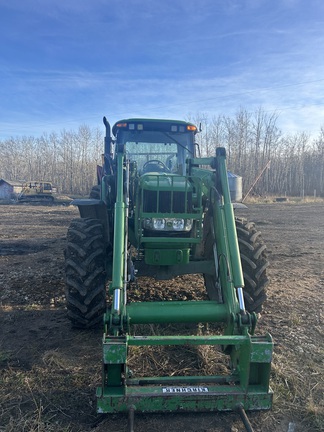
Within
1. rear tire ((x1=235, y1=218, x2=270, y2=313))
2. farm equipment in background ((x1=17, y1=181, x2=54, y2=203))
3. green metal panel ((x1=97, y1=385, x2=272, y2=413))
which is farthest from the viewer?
farm equipment in background ((x1=17, y1=181, x2=54, y2=203))

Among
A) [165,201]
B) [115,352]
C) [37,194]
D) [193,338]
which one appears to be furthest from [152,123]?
[37,194]

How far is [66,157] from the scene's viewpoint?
7312 cm

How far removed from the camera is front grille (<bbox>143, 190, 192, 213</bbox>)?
15.5 feet

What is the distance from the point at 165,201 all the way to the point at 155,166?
1.62m

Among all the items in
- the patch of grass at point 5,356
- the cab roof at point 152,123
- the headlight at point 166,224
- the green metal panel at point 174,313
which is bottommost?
the patch of grass at point 5,356

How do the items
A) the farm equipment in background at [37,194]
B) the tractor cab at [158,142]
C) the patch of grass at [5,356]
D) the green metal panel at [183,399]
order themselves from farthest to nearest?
the farm equipment in background at [37,194] → the tractor cab at [158,142] → the patch of grass at [5,356] → the green metal panel at [183,399]

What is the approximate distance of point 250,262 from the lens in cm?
476

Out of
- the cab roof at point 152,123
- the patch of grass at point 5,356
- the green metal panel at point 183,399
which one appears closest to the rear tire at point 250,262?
the green metal panel at point 183,399

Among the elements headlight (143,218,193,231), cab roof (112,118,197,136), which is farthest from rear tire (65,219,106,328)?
cab roof (112,118,197,136)

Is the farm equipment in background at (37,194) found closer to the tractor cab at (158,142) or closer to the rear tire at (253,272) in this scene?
the tractor cab at (158,142)

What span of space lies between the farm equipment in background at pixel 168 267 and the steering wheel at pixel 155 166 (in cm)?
2

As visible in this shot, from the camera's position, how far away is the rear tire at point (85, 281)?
4500mm

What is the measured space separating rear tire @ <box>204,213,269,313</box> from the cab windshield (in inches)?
64.2

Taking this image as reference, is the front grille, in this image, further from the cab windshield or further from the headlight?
the cab windshield
